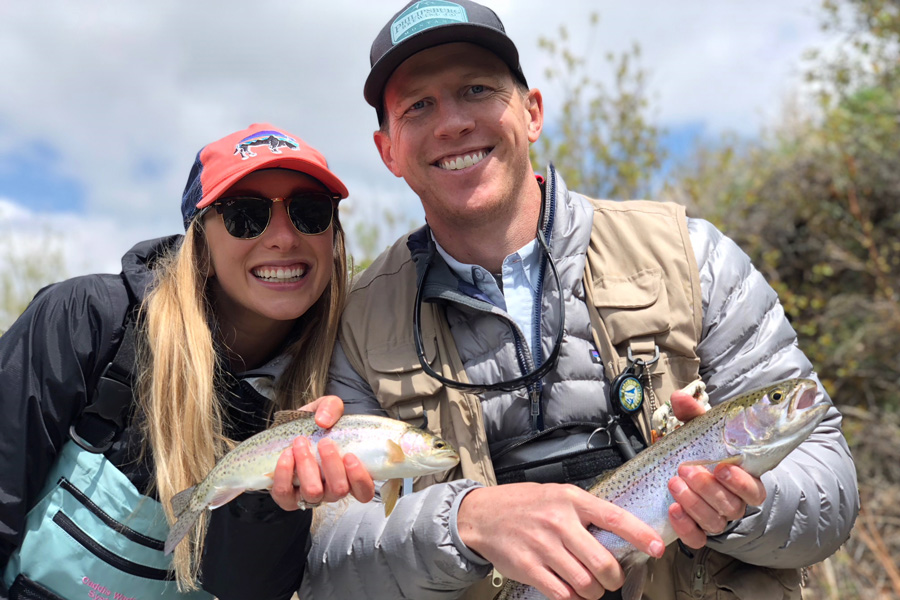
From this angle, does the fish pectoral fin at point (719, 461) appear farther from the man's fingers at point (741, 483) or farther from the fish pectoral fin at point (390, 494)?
the fish pectoral fin at point (390, 494)

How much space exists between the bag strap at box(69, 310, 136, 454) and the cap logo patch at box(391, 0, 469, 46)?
74.3 inches

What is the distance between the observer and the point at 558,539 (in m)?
2.64

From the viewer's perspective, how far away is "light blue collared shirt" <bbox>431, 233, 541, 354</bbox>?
359 cm

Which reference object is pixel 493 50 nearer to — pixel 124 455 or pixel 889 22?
pixel 124 455

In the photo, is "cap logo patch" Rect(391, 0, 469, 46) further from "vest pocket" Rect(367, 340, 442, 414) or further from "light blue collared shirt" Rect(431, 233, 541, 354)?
"vest pocket" Rect(367, 340, 442, 414)

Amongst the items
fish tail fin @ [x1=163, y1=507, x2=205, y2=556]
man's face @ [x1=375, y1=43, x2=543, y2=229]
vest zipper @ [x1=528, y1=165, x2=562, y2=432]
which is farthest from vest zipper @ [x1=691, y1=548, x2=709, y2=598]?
fish tail fin @ [x1=163, y1=507, x2=205, y2=556]

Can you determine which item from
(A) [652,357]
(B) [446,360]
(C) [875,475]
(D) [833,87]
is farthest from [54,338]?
(D) [833,87]

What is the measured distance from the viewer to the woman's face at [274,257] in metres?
3.71

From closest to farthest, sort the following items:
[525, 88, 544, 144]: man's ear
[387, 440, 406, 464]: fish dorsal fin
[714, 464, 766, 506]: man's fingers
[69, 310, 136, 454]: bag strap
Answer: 1. [714, 464, 766, 506]: man's fingers
2. [387, 440, 406, 464]: fish dorsal fin
3. [69, 310, 136, 454]: bag strap
4. [525, 88, 544, 144]: man's ear

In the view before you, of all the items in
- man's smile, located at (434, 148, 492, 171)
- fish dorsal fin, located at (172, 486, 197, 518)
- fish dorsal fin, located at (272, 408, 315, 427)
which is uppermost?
man's smile, located at (434, 148, 492, 171)

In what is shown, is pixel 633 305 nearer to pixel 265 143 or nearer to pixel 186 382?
pixel 265 143

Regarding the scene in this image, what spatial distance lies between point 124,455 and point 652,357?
239cm

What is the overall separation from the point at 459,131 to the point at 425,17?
56 cm

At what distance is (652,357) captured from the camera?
3252 mm
